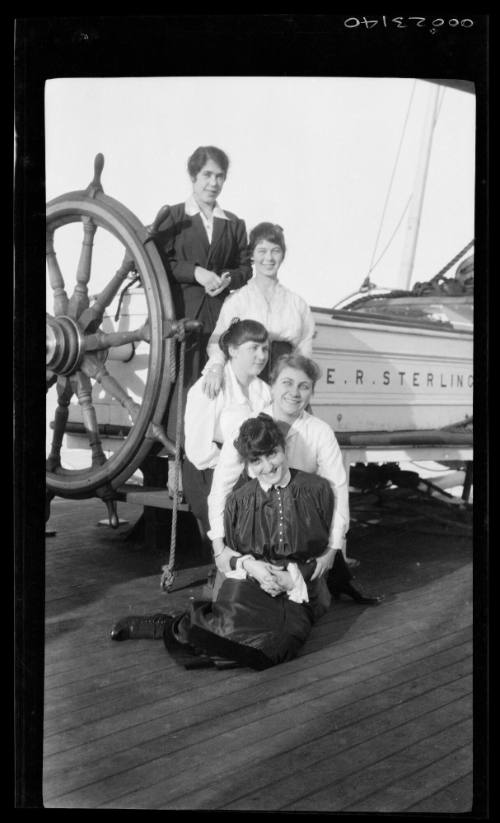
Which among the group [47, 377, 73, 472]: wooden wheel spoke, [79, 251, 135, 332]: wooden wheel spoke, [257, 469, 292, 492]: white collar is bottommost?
[257, 469, 292, 492]: white collar

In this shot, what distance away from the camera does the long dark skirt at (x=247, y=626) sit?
282 cm

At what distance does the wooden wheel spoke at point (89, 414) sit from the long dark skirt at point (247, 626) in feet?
2.67

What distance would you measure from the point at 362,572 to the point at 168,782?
1536 millimetres

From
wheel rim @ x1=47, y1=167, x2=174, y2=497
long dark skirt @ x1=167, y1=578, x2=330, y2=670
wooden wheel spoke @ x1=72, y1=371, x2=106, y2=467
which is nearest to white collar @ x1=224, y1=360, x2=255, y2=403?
wheel rim @ x1=47, y1=167, x2=174, y2=497

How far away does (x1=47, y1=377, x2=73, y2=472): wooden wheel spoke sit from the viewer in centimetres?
368

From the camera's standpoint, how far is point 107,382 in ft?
11.6

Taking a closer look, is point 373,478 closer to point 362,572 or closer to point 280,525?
point 362,572

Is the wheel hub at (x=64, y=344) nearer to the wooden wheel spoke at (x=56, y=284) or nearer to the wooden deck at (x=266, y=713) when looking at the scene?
the wooden wheel spoke at (x=56, y=284)

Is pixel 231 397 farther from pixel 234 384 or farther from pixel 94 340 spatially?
pixel 94 340

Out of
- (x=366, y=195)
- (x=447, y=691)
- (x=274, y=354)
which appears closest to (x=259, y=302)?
(x=274, y=354)

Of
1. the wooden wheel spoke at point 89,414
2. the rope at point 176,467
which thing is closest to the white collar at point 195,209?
the rope at point 176,467

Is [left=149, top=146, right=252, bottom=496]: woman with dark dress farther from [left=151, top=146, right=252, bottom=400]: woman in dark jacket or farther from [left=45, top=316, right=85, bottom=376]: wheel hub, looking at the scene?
[left=45, top=316, right=85, bottom=376]: wheel hub

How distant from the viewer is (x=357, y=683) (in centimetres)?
272

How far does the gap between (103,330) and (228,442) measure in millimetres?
1062
